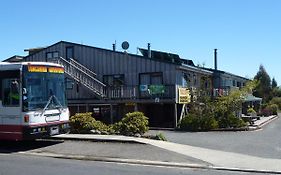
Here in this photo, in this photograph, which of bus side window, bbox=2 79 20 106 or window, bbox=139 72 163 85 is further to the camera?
window, bbox=139 72 163 85

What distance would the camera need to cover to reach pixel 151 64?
3266cm

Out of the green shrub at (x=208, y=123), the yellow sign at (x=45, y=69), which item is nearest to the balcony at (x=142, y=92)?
the green shrub at (x=208, y=123)

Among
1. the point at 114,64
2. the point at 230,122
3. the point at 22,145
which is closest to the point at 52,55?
the point at 114,64

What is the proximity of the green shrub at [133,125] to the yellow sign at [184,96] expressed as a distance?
1232 centimetres

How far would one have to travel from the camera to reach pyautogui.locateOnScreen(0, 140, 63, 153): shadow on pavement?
54.2 ft

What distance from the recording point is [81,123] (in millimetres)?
19781

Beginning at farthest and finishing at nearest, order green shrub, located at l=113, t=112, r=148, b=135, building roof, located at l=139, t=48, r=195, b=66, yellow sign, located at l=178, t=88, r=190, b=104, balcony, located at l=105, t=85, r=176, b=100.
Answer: building roof, located at l=139, t=48, r=195, b=66 < yellow sign, located at l=178, t=88, r=190, b=104 < balcony, located at l=105, t=85, r=176, b=100 < green shrub, located at l=113, t=112, r=148, b=135

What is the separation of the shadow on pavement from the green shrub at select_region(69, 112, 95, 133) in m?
2.16

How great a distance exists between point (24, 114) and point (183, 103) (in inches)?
715

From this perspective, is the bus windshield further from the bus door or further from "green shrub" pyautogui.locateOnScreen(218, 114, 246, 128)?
"green shrub" pyautogui.locateOnScreen(218, 114, 246, 128)

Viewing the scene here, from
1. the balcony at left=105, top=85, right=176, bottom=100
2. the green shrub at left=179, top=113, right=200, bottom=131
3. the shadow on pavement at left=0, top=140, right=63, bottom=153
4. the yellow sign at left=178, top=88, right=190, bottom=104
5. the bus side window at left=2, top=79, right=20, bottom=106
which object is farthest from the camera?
the yellow sign at left=178, top=88, right=190, bottom=104

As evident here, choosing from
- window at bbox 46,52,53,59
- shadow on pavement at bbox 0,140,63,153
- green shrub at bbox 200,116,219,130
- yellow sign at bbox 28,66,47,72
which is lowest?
shadow on pavement at bbox 0,140,63,153

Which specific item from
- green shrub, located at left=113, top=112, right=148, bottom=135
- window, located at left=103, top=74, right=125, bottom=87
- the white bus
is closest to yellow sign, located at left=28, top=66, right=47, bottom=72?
the white bus

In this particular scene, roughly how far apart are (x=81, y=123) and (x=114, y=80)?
1530 cm
